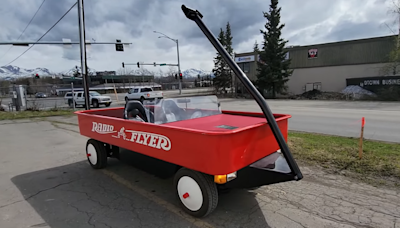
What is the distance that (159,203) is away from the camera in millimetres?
3418

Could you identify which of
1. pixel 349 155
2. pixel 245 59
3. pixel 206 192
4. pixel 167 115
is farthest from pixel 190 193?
pixel 245 59

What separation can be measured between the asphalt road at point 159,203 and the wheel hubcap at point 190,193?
0.18 metres

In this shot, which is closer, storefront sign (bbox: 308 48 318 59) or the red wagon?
the red wagon

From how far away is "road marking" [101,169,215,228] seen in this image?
9.43 feet

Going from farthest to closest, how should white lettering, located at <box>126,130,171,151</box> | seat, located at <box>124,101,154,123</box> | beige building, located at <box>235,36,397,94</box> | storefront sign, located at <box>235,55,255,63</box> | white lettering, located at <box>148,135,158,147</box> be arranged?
storefront sign, located at <box>235,55,255,63</box> → beige building, located at <box>235,36,397,94</box> → seat, located at <box>124,101,154,123</box> → white lettering, located at <box>148,135,158,147</box> → white lettering, located at <box>126,130,171,151</box>

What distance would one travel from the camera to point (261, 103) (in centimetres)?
277

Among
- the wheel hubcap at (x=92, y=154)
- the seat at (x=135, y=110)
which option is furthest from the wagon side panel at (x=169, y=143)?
the wheel hubcap at (x=92, y=154)

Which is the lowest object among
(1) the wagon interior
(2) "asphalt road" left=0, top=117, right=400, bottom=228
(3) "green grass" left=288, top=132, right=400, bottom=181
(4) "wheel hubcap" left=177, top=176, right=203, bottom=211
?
(2) "asphalt road" left=0, top=117, right=400, bottom=228

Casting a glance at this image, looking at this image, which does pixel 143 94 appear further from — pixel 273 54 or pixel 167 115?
pixel 167 115

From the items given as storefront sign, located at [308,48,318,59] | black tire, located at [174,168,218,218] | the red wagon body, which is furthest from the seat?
storefront sign, located at [308,48,318,59]

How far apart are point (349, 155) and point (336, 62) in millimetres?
31600

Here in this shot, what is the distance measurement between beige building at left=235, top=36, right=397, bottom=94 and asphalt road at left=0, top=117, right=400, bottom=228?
3157cm

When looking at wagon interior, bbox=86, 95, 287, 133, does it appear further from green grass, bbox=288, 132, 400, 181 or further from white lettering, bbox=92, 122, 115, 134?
green grass, bbox=288, 132, 400, 181

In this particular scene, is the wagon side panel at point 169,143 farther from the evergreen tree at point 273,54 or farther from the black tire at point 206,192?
the evergreen tree at point 273,54
